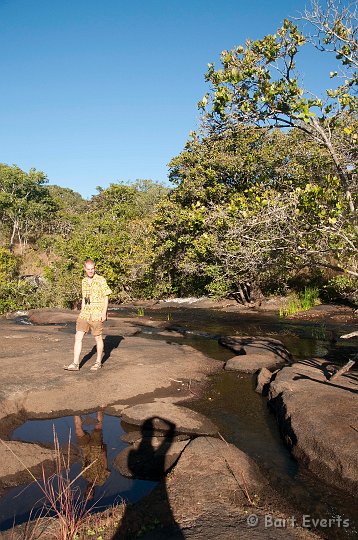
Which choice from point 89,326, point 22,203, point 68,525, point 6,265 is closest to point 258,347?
point 89,326

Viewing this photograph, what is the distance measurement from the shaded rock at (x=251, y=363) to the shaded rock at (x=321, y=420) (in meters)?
1.41

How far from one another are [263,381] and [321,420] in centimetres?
253

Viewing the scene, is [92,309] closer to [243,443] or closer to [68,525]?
[243,443]

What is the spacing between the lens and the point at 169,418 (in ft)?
19.7

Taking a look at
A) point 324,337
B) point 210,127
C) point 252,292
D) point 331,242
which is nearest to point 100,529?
point 331,242

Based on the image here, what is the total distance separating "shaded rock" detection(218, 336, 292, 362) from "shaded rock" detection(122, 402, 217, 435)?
13.8 feet

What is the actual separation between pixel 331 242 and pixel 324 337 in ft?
25.2

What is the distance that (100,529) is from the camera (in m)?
3.54

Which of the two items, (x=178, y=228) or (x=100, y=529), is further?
(x=178, y=228)

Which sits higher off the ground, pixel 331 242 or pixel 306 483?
pixel 331 242

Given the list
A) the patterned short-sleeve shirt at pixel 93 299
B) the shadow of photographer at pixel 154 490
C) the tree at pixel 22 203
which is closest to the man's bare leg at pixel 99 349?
the patterned short-sleeve shirt at pixel 93 299

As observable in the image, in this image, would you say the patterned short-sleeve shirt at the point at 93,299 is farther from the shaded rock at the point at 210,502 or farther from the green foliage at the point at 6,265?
the green foliage at the point at 6,265

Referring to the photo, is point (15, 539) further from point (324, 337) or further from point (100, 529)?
point (324, 337)

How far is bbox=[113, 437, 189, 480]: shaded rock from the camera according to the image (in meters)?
4.66
